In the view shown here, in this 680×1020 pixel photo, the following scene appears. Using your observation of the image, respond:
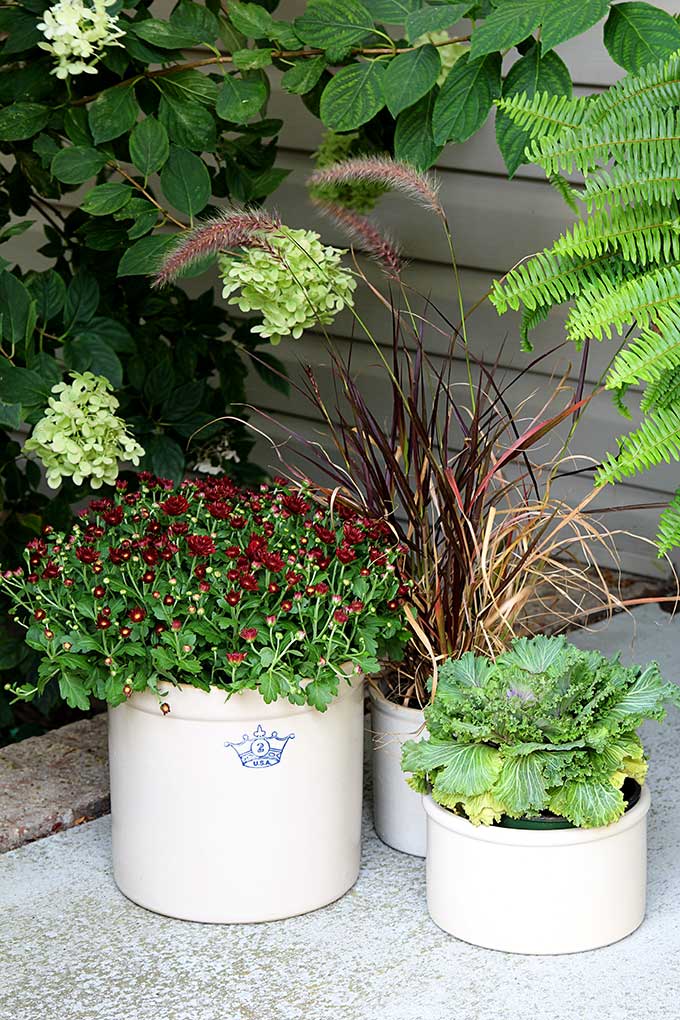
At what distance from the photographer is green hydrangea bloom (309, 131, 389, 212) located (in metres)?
2.99

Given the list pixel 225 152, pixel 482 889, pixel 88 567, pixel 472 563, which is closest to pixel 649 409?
pixel 472 563

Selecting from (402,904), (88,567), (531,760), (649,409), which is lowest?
(402,904)

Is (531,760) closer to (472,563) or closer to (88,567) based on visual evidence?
(472,563)

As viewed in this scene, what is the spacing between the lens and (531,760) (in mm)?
1837

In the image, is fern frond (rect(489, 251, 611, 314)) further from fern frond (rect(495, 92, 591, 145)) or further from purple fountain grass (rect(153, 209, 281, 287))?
purple fountain grass (rect(153, 209, 281, 287))

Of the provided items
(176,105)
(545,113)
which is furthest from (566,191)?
(176,105)

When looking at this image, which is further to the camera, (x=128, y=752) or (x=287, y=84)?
(x=287, y=84)

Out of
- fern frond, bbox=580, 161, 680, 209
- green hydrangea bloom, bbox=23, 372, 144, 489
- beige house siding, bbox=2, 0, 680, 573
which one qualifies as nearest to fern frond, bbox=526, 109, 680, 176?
fern frond, bbox=580, 161, 680, 209

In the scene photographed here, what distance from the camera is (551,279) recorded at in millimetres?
2045

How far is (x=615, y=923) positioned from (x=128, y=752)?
28.7 inches

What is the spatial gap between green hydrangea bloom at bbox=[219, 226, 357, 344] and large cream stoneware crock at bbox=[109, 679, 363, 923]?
0.73 metres

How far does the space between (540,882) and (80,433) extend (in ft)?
3.69

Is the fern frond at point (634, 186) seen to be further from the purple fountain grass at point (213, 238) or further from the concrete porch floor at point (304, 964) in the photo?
the concrete porch floor at point (304, 964)

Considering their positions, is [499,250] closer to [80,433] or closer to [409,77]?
[409,77]
